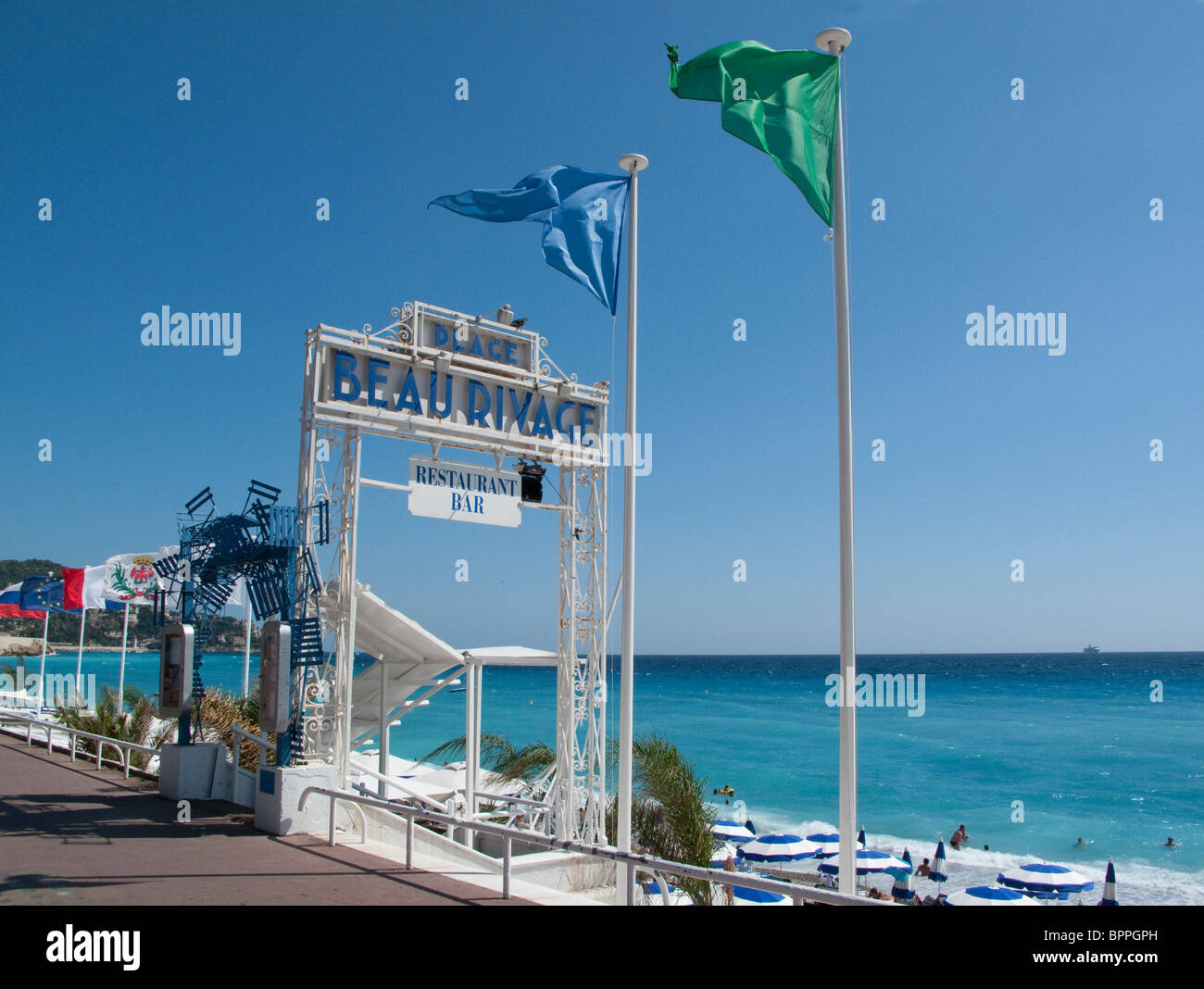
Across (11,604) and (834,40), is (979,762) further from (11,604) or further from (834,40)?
(834,40)

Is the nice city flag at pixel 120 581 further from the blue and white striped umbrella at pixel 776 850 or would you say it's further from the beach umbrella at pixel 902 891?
the beach umbrella at pixel 902 891

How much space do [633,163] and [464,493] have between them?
5333 mm

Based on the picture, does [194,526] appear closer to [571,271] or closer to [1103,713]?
[571,271]

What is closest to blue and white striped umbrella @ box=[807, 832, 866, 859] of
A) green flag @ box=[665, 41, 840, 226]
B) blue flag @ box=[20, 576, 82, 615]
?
green flag @ box=[665, 41, 840, 226]

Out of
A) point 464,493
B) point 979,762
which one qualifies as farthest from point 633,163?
point 979,762

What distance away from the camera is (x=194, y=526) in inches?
517

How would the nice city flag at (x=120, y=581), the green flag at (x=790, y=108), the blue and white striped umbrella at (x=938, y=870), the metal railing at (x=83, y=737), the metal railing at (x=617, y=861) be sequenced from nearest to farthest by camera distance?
the metal railing at (x=617, y=861) < the green flag at (x=790, y=108) < the metal railing at (x=83, y=737) < the blue and white striped umbrella at (x=938, y=870) < the nice city flag at (x=120, y=581)

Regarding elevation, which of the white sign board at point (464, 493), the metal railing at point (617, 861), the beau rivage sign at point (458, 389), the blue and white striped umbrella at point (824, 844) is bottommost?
the blue and white striped umbrella at point (824, 844)

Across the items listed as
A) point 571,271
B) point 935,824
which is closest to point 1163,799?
point 935,824

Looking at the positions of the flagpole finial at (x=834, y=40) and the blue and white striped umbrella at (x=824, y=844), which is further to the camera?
the blue and white striped umbrella at (x=824, y=844)

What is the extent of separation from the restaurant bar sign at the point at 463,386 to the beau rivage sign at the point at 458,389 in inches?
0.6

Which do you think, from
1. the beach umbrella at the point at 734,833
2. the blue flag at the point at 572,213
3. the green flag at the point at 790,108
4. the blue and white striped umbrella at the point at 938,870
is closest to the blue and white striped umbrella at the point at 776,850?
the beach umbrella at the point at 734,833

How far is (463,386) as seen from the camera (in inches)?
563

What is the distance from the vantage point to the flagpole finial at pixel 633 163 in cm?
1209
